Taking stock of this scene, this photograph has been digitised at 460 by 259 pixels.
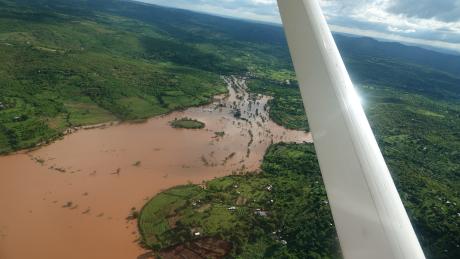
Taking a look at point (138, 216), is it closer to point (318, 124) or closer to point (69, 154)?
point (69, 154)

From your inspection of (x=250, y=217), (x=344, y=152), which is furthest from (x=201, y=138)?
(x=344, y=152)

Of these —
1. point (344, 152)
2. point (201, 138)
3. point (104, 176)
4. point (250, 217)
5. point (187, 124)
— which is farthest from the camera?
point (187, 124)

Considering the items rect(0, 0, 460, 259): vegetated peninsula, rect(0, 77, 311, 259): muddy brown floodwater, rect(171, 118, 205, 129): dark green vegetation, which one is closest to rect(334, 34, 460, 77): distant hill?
rect(0, 0, 460, 259): vegetated peninsula

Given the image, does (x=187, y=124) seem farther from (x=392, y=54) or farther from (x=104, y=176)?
(x=392, y=54)

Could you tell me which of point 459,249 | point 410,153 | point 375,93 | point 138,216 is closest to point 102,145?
Result: point 138,216

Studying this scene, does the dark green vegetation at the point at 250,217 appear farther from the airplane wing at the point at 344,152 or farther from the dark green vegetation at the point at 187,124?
the airplane wing at the point at 344,152

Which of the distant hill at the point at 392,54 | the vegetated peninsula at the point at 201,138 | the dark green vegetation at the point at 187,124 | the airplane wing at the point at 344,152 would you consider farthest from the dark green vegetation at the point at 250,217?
the distant hill at the point at 392,54
